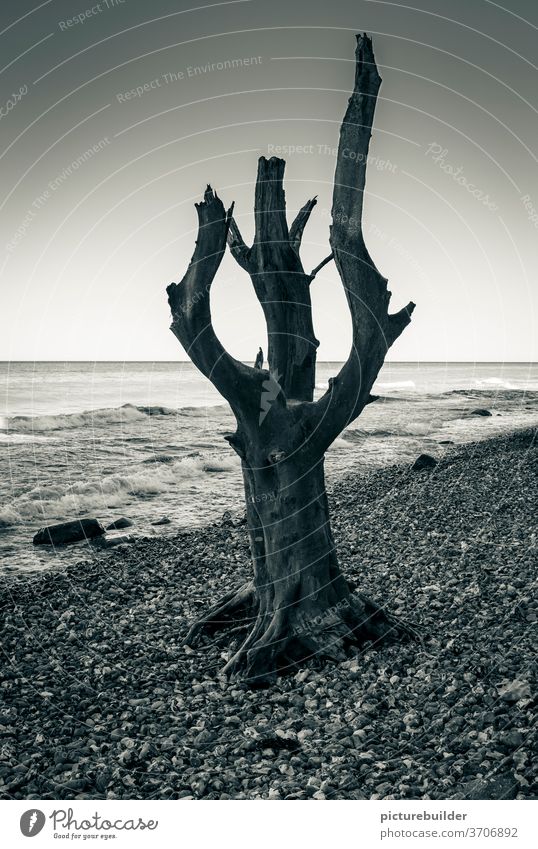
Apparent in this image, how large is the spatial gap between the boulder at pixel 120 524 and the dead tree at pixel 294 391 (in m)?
8.77

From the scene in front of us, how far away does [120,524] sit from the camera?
1627cm

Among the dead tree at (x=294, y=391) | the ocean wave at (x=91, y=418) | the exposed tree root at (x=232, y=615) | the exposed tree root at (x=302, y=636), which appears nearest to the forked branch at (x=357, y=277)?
the dead tree at (x=294, y=391)

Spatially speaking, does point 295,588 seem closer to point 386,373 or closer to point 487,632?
point 487,632

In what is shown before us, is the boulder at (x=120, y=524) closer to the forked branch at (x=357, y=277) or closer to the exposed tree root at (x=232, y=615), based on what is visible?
the exposed tree root at (x=232, y=615)

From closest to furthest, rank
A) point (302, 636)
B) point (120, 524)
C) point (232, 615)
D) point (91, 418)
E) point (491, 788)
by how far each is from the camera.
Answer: point (491, 788), point (302, 636), point (232, 615), point (120, 524), point (91, 418)

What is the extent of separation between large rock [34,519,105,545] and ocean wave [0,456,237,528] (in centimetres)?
199

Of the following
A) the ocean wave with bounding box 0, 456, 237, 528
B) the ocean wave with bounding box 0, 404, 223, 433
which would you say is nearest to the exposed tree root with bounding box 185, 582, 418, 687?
the ocean wave with bounding box 0, 456, 237, 528

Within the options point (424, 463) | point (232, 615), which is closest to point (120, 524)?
point (232, 615)

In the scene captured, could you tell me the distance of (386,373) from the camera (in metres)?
99.2

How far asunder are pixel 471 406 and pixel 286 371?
44.8 metres

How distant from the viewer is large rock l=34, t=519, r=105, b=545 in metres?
14.6

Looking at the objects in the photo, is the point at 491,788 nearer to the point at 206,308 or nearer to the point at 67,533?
A: the point at 206,308

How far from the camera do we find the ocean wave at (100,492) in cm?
1772

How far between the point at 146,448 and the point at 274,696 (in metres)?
23.3
